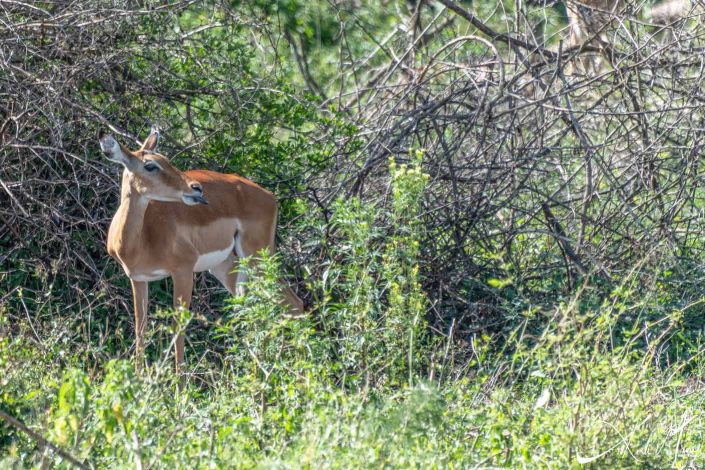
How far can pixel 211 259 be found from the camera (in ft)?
21.4

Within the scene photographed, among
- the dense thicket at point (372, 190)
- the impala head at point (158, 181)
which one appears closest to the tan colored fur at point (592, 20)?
the dense thicket at point (372, 190)

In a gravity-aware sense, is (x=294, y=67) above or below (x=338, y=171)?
below

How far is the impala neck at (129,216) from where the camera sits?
232 inches

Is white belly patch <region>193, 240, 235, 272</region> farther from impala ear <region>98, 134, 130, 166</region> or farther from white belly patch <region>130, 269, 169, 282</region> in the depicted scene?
impala ear <region>98, 134, 130, 166</region>

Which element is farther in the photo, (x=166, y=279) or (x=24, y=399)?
(x=166, y=279)

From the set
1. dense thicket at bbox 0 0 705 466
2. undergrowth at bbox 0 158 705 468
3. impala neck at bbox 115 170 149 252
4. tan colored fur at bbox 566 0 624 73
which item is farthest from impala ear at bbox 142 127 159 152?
tan colored fur at bbox 566 0 624 73

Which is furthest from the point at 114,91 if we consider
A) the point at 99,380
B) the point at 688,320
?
the point at 688,320

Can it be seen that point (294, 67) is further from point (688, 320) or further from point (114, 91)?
point (688, 320)

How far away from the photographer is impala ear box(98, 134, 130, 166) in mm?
5480

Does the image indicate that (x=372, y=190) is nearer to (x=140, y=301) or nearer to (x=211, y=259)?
(x=211, y=259)

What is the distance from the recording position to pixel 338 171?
261 inches

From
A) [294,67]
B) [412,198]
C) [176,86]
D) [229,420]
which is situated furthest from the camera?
[294,67]

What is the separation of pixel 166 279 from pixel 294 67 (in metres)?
4.47

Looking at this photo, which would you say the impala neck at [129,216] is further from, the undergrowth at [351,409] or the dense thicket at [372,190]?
the undergrowth at [351,409]
